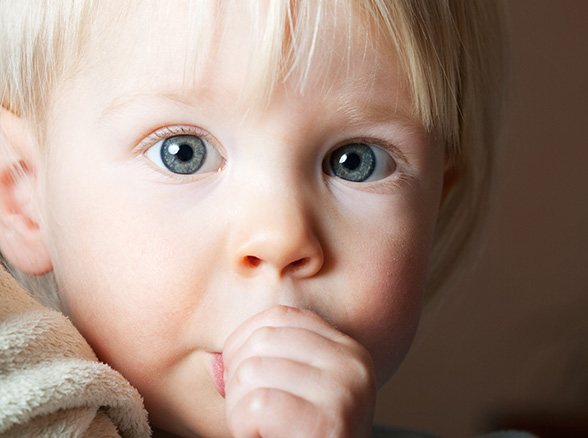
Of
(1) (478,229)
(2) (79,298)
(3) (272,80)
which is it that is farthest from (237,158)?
(1) (478,229)

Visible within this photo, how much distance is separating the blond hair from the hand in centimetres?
21

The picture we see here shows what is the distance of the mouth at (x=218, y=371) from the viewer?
3.08ft

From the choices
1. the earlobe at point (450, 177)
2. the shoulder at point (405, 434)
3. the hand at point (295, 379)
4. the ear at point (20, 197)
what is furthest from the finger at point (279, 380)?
the shoulder at point (405, 434)

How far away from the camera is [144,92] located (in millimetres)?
945

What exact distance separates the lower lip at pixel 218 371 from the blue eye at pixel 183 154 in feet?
0.57

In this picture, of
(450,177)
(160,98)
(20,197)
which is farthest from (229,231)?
(450,177)

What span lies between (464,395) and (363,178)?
1511mm

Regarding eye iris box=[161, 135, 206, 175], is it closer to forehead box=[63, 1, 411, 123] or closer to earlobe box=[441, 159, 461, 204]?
forehead box=[63, 1, 411, 123]

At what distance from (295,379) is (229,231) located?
0.49ft

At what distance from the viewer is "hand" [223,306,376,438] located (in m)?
0.83

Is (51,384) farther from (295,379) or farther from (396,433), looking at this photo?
(396,433)

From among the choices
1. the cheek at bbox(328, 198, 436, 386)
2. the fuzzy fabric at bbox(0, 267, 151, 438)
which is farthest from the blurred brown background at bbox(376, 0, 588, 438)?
the fuzzy fabric at bbox(0, 267, 151, 438)

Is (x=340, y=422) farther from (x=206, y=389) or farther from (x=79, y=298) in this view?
(x=79, y=298)

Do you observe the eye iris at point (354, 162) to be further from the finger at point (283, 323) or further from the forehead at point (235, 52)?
the finger at point (283, 323)
